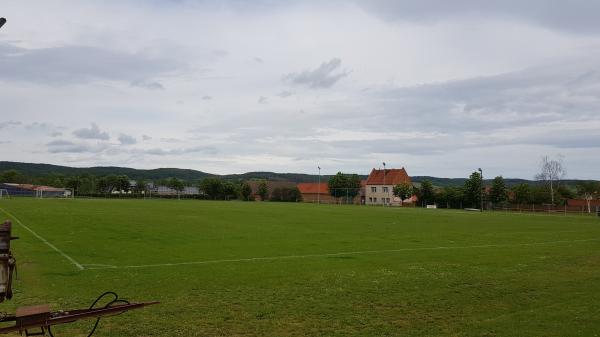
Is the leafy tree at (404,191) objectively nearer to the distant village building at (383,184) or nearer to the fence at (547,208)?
the distant village building at (383,184)

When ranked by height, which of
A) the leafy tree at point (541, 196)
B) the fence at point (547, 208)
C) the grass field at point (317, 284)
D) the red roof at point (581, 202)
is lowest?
the grass field at point (317, 284)

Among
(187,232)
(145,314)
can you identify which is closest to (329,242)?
(187,232)

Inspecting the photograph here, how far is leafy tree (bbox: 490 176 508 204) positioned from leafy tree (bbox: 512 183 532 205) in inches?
127

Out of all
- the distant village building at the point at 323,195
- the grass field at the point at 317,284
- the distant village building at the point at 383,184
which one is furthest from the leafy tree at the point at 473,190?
the grass field at the point at 317,284

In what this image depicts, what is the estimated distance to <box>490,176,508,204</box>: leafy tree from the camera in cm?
10856

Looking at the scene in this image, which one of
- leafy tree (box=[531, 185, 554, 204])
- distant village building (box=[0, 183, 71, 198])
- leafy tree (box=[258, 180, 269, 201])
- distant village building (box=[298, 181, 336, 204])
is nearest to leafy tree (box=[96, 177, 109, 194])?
distant village building (box=[0, 183, 71, 198])

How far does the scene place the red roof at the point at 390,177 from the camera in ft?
499

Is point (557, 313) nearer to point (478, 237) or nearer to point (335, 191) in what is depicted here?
point (478, 237)

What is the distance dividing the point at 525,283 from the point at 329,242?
12610mm

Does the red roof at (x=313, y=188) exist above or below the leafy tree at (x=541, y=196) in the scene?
above

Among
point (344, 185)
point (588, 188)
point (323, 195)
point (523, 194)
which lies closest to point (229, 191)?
point (323, 195)

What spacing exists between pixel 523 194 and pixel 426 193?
19758 millimetres

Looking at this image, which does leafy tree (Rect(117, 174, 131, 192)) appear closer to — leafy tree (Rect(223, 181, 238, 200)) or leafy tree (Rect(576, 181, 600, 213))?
leafy tree (Rect(223, 181, 238, 200))

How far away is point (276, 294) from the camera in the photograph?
1276cm
